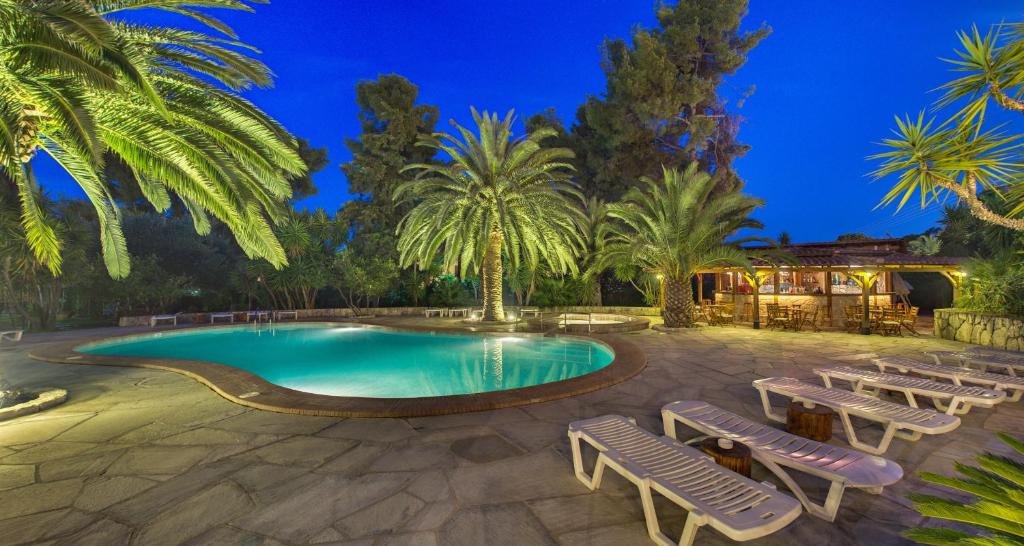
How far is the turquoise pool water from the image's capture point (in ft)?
26.6

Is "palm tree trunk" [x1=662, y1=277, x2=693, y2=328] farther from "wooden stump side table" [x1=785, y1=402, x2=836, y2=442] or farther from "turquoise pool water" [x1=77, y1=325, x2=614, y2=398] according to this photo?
"wooden stump side table" [x1=785, y1=402, x2=836, y2=442]

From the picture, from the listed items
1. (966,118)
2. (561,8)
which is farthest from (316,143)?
(966,118)

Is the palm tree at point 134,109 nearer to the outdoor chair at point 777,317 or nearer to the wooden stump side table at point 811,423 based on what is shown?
the wooden stump side table at point 811,423

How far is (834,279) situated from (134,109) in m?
21.8

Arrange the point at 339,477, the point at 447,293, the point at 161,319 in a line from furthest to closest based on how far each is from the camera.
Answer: the point at 447,293
the point at 161,319
the point at 339,477

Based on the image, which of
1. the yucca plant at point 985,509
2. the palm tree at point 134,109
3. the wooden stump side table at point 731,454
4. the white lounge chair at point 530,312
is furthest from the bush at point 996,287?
the palm tree at point 134,109

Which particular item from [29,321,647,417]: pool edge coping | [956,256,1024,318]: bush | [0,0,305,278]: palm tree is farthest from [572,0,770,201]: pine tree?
[0,0,305,278]: palm tree

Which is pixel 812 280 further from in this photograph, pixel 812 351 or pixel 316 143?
pixel 316 143

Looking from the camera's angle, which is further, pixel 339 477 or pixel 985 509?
pixel 339 477

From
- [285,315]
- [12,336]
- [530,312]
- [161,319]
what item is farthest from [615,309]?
[12,336]

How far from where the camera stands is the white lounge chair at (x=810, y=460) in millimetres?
2832

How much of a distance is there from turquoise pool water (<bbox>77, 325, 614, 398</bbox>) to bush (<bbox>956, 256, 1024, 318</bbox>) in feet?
30.8

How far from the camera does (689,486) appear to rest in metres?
2.64

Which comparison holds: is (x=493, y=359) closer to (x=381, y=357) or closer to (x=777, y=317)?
(x=381, y=357)
